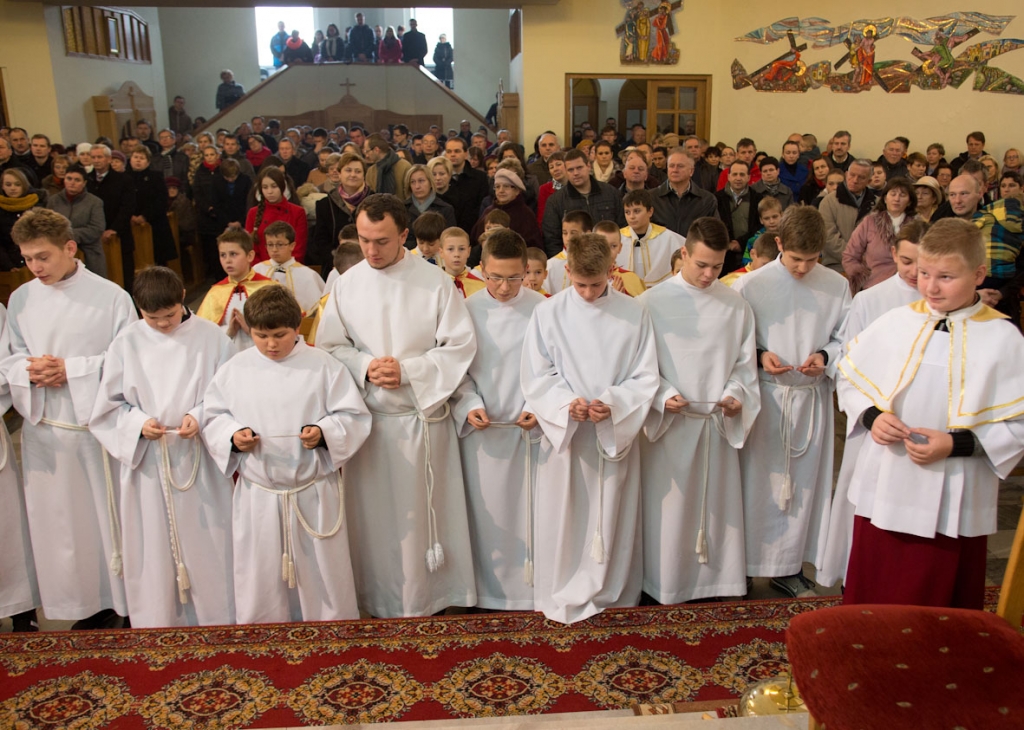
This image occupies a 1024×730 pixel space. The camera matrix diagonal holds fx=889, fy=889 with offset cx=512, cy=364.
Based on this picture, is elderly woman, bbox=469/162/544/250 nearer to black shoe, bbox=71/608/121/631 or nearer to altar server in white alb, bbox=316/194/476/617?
altar server in white alb, bbox=316/194/476/617

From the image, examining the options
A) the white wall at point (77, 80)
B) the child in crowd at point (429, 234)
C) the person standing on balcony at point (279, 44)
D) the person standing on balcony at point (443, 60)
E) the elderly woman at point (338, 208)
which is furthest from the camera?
the person standing on balcony at point (443, 60)

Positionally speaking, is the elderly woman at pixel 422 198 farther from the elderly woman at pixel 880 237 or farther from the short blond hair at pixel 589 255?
the short blond hair at pixel 589 255

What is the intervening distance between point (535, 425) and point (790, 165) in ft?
26.0

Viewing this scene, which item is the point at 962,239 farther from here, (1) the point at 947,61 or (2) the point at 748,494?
(1) the point at 947,61

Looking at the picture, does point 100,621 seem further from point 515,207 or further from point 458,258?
point 515,207

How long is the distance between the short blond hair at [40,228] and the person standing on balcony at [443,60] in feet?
61.5

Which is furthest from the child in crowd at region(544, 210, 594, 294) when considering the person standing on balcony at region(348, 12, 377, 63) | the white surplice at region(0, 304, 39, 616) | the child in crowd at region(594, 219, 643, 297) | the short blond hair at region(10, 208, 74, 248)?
the person standing on balcony at region(348, 12, 377, 63)

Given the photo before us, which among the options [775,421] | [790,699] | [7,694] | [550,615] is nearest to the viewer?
[790,699]

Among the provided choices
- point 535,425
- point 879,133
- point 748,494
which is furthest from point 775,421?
point 879,133

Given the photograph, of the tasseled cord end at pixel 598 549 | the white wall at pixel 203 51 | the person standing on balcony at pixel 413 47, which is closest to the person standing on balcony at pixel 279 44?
the white wall at pixel 203 51

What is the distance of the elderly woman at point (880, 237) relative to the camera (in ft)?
21.3

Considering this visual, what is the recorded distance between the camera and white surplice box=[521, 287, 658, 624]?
3.65 meters

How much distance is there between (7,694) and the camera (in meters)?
3.33

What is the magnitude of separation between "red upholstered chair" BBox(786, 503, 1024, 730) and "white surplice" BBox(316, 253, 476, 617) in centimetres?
195
